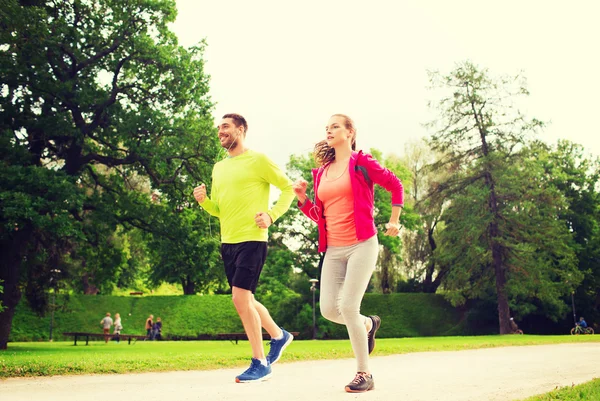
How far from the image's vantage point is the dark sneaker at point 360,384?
5.54 metres

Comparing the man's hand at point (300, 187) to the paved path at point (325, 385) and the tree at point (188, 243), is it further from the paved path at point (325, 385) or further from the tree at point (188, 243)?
the tree at point (188, 243)

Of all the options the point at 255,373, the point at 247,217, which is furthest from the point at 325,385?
the point at 247,217

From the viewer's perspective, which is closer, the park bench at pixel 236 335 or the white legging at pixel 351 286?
the white legging at pixel 351 286

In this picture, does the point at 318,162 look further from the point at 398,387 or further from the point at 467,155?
the point at 467,155

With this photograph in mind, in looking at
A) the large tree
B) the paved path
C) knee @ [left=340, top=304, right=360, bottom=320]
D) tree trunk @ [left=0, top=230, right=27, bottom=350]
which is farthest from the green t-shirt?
tree trunk @ [left=0, top=230, right=27, bottom=350]

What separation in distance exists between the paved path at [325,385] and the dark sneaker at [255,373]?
0.32 ft

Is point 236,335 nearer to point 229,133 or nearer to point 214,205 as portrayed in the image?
point 214,205

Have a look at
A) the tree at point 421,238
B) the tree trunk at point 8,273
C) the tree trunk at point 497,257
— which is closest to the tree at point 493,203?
the tree trunk at point 497,257

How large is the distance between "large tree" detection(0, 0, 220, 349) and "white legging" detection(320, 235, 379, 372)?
52.1ft

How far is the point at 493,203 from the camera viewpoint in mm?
35625

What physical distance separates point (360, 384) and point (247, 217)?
199 centimetres

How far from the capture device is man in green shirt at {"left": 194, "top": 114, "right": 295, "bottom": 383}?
6.19 meters

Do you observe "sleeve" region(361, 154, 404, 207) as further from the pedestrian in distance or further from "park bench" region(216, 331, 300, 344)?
the pedestrian in distance

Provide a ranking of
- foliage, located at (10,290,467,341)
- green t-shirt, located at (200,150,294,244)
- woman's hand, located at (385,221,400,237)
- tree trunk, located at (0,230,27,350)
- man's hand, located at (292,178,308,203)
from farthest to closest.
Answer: foliage, located at (10,290,467,341) < tree trunk, located at (0,230,27,350) < green t-shirt, located at (200,150,294,244) < man's hand, located at (292,178,308,203) < woman's hand, located at (385,221,400,237)
